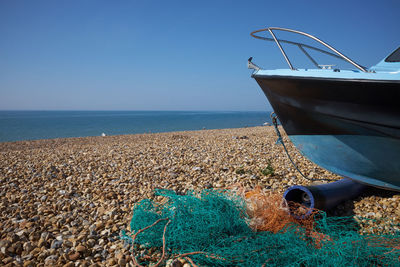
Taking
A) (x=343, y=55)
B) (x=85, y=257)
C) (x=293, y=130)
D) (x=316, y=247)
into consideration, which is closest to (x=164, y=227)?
(x=85, y=257)

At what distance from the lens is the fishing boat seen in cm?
261

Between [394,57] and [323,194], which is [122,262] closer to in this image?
[323,194]

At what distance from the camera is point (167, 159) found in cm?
607

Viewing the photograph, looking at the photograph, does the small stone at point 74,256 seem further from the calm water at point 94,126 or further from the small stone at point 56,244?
the calm water at point 94,126

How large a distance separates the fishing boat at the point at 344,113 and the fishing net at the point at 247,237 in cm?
77

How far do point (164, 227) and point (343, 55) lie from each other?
9.14 feet

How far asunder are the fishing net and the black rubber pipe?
19 centimetres

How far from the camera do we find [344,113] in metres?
2.86

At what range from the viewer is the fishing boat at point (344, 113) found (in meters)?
2.61

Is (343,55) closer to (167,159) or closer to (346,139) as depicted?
(346,139)

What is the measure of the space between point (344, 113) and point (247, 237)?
1.80 metres

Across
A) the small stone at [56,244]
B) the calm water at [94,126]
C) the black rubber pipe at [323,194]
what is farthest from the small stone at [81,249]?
the calm water at [94,126]

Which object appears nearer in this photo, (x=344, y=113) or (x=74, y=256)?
(x=74, y=256)

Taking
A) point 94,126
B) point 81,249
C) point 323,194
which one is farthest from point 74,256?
point 94,126
